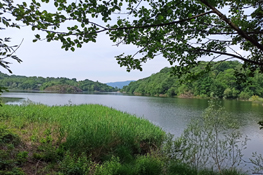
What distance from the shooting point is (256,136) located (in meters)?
13.5

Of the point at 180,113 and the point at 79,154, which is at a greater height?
the point at 79,154

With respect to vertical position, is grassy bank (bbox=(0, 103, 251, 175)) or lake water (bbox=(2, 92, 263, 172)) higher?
grassy bank (bbox=(0, 103, 251, 175))

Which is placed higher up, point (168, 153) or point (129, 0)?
point (129, 0)

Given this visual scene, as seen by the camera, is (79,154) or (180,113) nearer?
(79,154)

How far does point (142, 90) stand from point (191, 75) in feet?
409

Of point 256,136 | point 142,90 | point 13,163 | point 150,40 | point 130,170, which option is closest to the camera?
point 150,40

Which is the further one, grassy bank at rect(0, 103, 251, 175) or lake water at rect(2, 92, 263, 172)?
lake water at rect(2, 92, 263, 172)

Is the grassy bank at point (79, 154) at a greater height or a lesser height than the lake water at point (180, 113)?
greater

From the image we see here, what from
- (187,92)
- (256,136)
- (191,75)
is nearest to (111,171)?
(191,75)

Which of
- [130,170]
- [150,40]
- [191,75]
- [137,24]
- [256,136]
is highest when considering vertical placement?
[137,24]

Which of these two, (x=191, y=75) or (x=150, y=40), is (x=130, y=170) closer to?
(x=191, y=75)

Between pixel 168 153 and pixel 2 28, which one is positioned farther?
pixel 168 153

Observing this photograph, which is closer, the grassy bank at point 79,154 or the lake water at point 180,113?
the grassy bank at point 79,154

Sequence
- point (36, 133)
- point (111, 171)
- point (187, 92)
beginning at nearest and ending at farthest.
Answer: point (111, 171)
point (36, 133)
point (187, 92)
